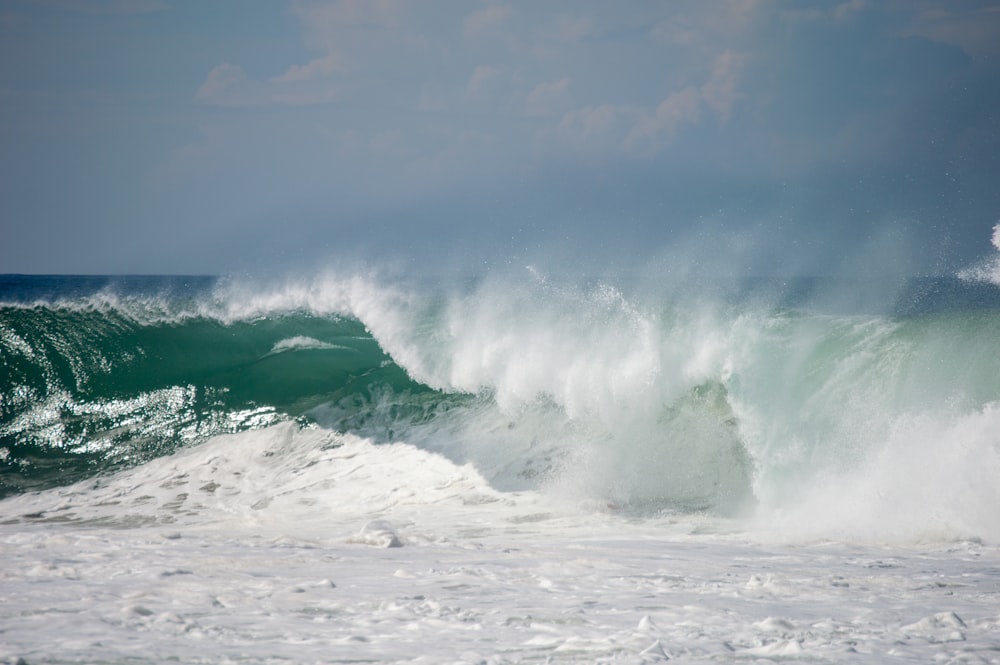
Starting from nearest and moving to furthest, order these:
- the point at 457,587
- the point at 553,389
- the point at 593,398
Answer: the point at 457,587, the point at 593,398, the point at 553,389

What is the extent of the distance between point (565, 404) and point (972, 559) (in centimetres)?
534

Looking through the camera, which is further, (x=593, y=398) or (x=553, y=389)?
(x=553, y=389)

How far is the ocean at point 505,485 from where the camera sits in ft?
15.4

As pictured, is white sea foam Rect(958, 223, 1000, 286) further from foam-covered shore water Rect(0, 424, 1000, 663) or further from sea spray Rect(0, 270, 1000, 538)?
foam-covered shore water Rect(0, 424, 1000, 663)

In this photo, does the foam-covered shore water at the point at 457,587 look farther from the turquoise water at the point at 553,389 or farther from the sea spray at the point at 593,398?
the turquoise water at the point at 553,389

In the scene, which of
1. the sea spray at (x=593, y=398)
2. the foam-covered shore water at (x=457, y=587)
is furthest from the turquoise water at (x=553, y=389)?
the foam-covered shore water at (x=457, y=587)

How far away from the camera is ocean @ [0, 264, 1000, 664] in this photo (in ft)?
15.4

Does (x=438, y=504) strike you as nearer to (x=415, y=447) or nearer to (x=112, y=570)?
(x=415, y=447)

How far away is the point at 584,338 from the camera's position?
39.0 ft

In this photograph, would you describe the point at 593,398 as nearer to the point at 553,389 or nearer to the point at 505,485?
the point at 553,389

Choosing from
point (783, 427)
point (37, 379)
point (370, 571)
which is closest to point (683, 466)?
point (783, 427)

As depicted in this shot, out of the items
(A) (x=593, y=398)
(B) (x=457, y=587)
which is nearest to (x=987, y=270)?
(A) (x=593, y=398)

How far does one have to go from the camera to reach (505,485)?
380 inches

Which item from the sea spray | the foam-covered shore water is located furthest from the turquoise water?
the foam-covered shore water
